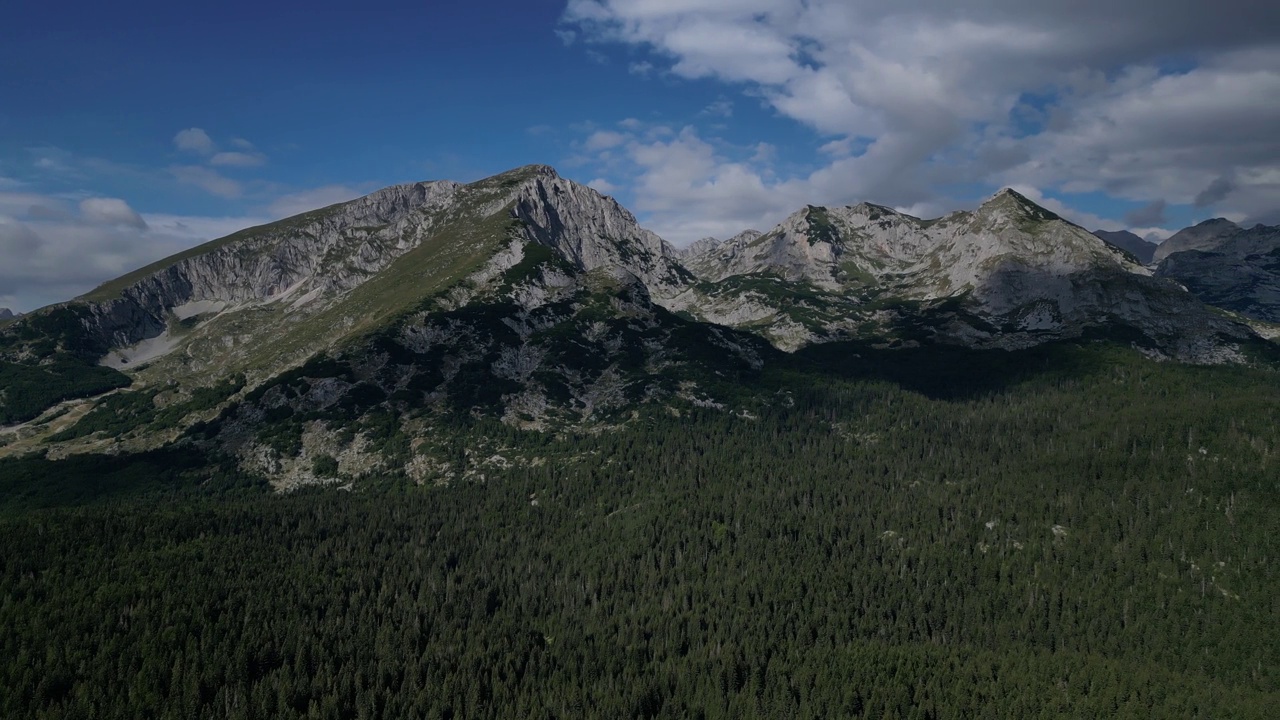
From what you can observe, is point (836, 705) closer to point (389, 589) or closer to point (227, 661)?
point (389, 589)

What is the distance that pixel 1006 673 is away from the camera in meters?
173

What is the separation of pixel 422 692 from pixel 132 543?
321ft

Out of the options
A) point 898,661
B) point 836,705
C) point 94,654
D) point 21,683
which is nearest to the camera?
point 21,683

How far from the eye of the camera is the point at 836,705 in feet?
541

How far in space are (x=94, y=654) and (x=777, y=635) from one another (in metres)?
163

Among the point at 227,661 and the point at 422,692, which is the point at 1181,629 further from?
the point at 227,661

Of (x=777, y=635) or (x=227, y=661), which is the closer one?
(x=227, y=661)

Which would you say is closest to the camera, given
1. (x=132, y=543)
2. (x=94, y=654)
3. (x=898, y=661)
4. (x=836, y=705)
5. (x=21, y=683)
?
(x=21, y=683)

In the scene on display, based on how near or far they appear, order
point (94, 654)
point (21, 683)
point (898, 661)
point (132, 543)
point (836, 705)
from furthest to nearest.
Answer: point (132, 543), point (898, 661), point (836, 705), point (94, 654), point (21, 683)

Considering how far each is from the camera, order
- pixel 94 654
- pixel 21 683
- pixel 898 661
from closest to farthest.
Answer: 1. pixel 21 683
2. pixel 94 654
3. pixel 898 661

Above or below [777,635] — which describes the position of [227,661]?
above

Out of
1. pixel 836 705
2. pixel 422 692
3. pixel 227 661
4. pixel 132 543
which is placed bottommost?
pixel 836 705

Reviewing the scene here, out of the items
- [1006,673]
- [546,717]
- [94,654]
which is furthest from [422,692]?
[1006,673]

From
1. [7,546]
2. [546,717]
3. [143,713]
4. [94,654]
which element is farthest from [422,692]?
[7,546]
